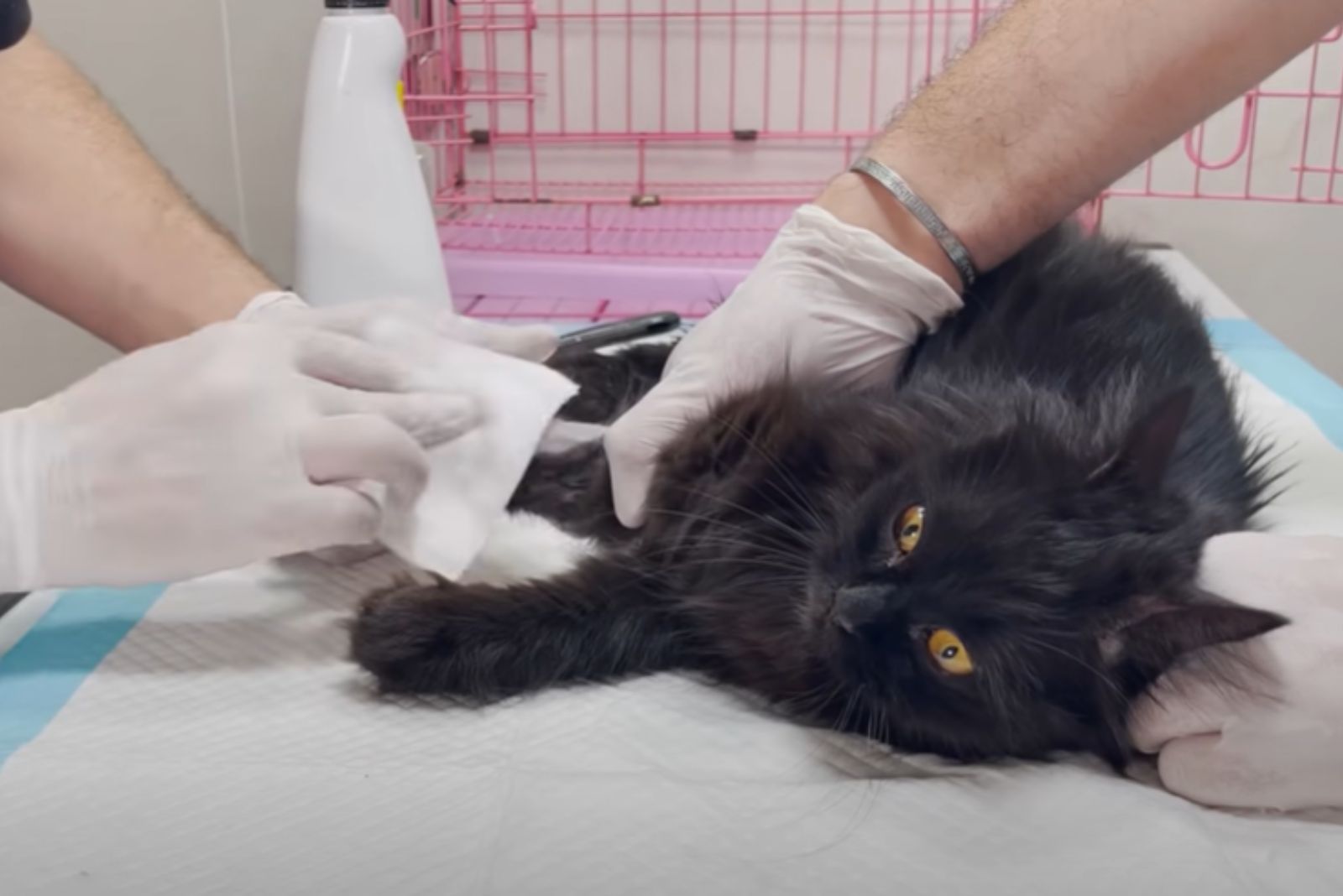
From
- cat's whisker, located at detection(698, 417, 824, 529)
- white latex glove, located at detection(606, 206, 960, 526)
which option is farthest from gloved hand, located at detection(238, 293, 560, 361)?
cat's whisker, located at detection(698, 417, 824, 529)

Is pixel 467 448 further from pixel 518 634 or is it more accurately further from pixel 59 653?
pixel 59 653

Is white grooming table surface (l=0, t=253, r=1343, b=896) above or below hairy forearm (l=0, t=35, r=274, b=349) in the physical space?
below

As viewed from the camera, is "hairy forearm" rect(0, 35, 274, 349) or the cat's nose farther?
"hairy forearm" rect(0, 35, 274, 349)

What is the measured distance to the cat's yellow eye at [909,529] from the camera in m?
0.85

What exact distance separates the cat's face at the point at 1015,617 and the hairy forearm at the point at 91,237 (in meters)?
0.78

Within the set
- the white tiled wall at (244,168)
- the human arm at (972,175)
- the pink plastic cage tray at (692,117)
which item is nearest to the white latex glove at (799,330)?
the human arm at (972,175)

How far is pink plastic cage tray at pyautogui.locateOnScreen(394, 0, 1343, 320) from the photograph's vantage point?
2430 millimetres

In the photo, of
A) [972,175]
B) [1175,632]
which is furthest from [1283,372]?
[1175,632]

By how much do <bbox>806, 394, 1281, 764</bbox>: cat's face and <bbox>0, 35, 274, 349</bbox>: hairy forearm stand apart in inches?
30.8

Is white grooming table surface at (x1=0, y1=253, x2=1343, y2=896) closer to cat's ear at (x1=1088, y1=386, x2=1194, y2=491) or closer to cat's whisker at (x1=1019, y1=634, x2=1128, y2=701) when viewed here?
cat's whisker at (x1=1019, y1=634, x2=1128, y2=701)

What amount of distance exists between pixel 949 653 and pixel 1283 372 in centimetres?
120

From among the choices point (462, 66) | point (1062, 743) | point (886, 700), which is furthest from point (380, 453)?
point (462, 66)

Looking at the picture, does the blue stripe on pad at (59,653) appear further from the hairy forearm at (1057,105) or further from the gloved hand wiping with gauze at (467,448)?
the hairy forearm at (1057,105)

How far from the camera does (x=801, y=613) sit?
0.91m
